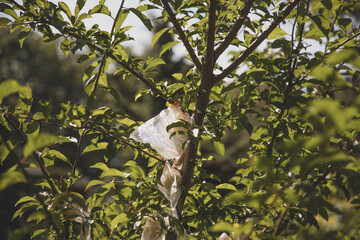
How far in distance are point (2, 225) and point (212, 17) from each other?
3051 mm

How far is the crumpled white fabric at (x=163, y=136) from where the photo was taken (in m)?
0.95

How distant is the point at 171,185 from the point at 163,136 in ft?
0.49

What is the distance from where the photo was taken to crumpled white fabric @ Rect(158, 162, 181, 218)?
0.85 metres

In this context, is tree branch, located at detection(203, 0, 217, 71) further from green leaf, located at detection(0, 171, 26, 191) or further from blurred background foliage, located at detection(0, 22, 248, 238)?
blurred background foliage, located at detection(0, 22, 248, 238)

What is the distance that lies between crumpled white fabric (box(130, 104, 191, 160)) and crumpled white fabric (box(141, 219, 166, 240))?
0.19 metres

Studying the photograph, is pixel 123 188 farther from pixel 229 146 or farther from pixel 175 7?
pixel 229 146

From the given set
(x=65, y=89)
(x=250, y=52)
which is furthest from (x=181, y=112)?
(x=65, y=89)

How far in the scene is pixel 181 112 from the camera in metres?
0.98

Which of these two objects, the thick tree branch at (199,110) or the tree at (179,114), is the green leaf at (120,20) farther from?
the thick tree branch at (199,110)

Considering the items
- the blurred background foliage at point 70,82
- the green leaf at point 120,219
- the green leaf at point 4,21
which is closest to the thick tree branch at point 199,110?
the green leaf at point 120,219

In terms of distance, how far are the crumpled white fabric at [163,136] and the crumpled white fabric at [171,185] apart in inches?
1.7

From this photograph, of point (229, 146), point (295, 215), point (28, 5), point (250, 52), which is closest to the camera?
point (28, 5)

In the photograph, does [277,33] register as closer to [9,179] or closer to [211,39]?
[211,39]

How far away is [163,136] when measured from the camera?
97 centimetres
